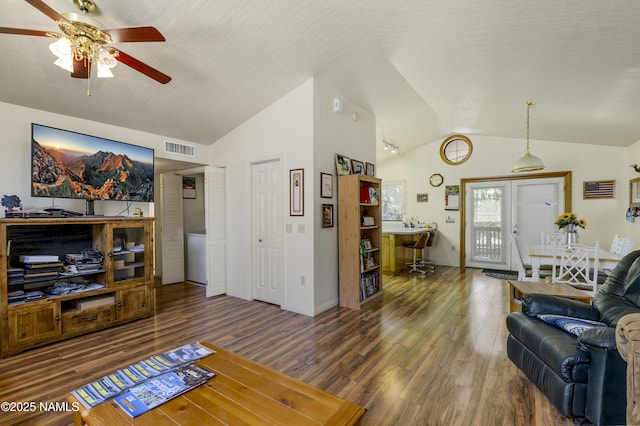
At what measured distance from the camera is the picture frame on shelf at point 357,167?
458 cm

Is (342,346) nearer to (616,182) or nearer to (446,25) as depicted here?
(446,25)

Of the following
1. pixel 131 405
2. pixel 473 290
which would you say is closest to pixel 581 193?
pixel 473 290

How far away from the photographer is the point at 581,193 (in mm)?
5617

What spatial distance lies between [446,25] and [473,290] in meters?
4.13

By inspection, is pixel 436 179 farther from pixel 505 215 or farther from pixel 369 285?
pixel 369 285

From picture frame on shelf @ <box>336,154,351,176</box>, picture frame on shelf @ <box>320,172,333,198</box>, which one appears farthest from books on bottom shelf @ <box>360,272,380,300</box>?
picture frame on shelf @ <box>336,154,351,176</box>

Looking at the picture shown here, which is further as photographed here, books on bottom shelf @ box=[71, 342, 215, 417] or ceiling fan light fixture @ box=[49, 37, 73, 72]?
ceiling fan light fixture @ box=[49, 37, 73, 72]

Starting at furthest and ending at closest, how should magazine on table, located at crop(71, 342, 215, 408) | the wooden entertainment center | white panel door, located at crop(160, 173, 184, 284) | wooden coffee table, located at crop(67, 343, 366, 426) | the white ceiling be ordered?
white panel door, located at crop(160, 173, 184, 284) < the wooden entertainment center < the white ceiling < magazine on table, located at crop(71, 342, 215, 408) < wooden coffee table, located at crop(67, 343, 366, 426)

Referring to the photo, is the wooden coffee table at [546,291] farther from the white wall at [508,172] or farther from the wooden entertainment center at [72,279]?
the wooden entertainment center at [72,279]

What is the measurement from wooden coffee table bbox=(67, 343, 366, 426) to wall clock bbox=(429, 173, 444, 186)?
6.51 metres

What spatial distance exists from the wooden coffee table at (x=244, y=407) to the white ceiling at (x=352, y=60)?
272 centimetres

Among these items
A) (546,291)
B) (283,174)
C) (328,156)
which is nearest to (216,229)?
(283,174)

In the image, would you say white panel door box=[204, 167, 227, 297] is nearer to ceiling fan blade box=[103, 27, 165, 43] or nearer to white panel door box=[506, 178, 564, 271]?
ceiling fan blade box=[103, 27, 165, 43]

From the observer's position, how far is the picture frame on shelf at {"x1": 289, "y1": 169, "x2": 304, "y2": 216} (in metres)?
3.84
